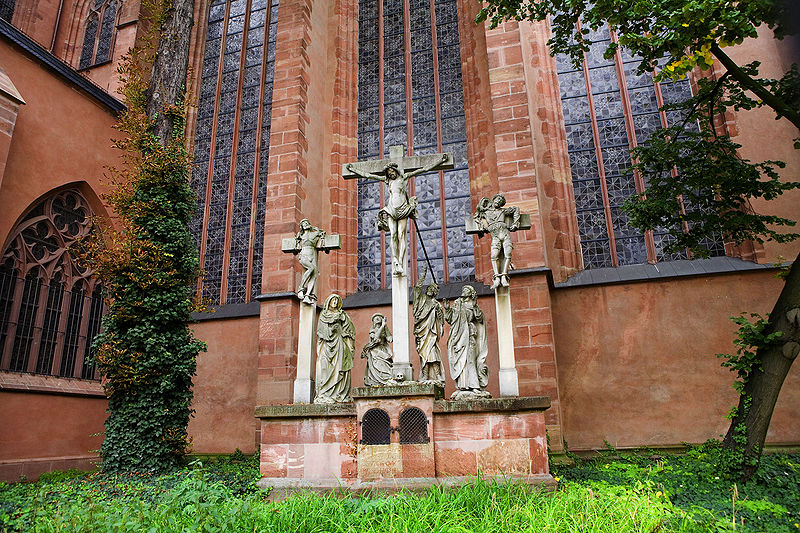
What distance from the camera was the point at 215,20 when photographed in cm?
1636

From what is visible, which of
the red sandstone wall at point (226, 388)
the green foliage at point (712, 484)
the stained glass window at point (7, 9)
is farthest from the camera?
the stained glass window at point (7, 9)

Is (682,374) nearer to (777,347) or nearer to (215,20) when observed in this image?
(777,347)

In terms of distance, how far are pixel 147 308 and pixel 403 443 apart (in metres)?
5.01

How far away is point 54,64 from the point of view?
11562 millimetres

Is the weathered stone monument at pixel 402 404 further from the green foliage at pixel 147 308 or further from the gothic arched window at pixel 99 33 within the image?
the gothic arched window at pixel 99 33

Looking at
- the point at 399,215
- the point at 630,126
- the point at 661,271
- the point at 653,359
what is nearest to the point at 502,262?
the point at 399,215

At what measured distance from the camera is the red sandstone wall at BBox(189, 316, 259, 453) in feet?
39.1

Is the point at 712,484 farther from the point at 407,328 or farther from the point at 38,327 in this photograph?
the point at 38,327

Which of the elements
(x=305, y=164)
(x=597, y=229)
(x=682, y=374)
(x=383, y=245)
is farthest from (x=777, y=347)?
(x=305, y=164)

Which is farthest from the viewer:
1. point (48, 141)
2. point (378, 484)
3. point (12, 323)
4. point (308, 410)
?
point (48, 141)

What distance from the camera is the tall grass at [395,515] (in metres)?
4.73

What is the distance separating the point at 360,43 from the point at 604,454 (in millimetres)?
11007

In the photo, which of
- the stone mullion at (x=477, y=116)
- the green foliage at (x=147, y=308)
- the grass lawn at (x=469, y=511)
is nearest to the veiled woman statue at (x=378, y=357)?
the grass lawn at (x=469, y=511)

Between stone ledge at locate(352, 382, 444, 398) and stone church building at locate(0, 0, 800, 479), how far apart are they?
324cm
